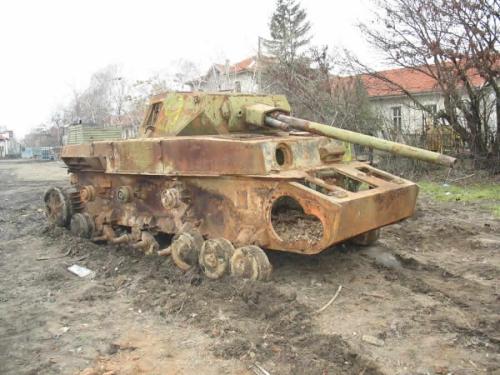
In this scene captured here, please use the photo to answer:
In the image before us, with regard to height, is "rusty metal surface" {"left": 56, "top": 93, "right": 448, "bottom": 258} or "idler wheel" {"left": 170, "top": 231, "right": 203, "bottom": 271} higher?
"rusty metal surface" {"left": 56, "top": 93, "right": 448, "bottom": 258}

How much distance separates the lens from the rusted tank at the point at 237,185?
18.7 feet

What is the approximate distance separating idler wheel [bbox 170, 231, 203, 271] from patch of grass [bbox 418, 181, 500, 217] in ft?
19.2

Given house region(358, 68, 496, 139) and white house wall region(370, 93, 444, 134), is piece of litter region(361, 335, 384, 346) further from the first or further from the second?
white house wall region(370, 93, 444, 134)

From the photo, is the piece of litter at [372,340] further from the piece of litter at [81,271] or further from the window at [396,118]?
the window at [396,118]

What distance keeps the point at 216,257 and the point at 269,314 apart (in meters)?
1.23

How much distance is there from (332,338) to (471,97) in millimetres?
11720

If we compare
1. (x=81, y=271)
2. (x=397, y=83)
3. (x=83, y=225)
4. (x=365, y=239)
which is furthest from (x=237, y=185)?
(x=397, y=83)

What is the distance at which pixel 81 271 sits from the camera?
6.96 m

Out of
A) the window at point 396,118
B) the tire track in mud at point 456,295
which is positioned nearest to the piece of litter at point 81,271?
the tire track in mud at point 456,295

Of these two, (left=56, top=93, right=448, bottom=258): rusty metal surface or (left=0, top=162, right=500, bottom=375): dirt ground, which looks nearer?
(left=0, top=162, right=500, bottom=375): dirt ground

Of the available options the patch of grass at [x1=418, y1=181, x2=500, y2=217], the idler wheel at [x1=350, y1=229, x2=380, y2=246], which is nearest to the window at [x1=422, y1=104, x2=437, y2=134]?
the patch of grass at [x1=418, y1=181, x2=500, y2=217]

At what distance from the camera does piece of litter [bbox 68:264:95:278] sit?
6.84 metres

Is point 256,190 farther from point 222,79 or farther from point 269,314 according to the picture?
point 222,79

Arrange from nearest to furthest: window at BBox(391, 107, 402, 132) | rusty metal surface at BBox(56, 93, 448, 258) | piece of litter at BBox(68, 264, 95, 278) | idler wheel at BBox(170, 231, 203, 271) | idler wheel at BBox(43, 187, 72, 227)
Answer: rusty metal surface at BBox(56, 93, 448, 258), idler wheel at BBox(170, 231, 203, 271), piece of litter at BBox(68, 264, 95, 278), idler wheel at BBox(43, 187, 72, 227), window at BBox(391, 107, 402, 132)
